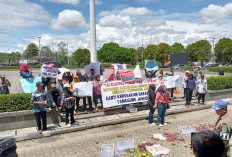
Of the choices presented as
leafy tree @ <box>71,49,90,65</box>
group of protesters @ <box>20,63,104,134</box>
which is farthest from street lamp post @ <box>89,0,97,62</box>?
leafy tree @ <box>71,49,90,65</box>

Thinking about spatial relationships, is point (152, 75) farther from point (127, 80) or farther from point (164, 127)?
point (164, 127)

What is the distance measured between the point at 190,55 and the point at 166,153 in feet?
217

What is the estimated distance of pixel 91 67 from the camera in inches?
394

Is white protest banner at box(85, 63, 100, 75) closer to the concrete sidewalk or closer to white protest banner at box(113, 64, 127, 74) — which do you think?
white protest banner at box(113, 64, 127, 74)

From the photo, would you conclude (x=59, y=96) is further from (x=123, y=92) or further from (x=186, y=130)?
(x=186, y=130)

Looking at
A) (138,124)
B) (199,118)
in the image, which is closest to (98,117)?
(138,124)

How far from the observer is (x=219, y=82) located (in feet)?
40.7

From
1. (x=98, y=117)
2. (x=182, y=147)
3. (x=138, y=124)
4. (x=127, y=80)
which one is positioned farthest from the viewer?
(x=127, y=80)

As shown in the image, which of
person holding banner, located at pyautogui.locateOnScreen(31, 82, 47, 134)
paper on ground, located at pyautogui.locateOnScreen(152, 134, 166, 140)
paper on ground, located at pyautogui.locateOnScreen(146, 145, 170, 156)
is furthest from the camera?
person holding banner, located at pyautogui.locateOnScreen(31, 82, 47, 134)

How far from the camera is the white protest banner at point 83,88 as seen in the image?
8.65 metres

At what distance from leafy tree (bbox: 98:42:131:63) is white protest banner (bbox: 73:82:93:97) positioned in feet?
261

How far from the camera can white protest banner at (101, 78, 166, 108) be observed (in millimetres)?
9180

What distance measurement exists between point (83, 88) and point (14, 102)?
2.85 metres

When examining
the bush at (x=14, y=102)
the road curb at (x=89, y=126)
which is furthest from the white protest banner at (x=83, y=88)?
the bush at (x=14, y=102)
